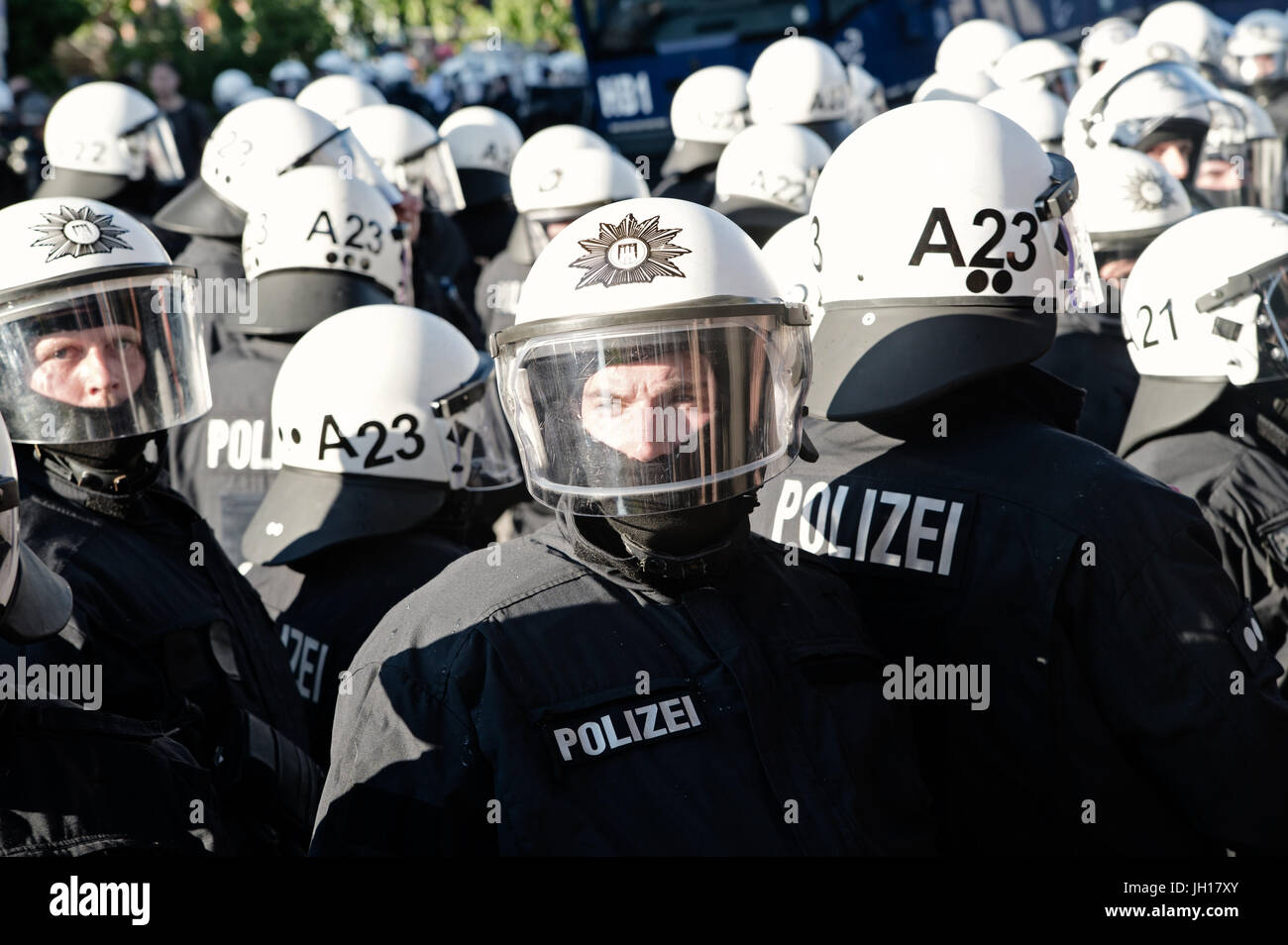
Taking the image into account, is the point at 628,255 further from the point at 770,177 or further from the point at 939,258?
the point at 770,177

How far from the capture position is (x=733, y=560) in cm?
Result: 230

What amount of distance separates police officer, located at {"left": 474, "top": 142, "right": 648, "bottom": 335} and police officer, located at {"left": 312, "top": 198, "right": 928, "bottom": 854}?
190 inches

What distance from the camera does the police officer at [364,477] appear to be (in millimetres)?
3525

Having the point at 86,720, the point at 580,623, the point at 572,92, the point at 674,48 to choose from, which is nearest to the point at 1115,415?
the point at 580,623

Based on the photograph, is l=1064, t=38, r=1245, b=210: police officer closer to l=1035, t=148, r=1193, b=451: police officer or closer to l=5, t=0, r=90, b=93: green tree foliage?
l=1035, t=148, r=1193, b=451: police officer

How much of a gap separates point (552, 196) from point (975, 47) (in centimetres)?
482

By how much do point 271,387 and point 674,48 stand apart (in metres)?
8.59

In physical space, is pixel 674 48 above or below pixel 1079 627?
above

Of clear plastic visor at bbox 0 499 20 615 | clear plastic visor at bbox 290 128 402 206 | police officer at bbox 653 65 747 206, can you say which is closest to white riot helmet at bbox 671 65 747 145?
police officer at bbox 653 65 747 206

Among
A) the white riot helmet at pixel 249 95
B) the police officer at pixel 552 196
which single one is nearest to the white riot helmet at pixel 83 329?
the police officer at pixel 552 196

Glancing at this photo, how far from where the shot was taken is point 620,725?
203 centimetres

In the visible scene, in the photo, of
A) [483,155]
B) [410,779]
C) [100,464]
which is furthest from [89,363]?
[483,155]

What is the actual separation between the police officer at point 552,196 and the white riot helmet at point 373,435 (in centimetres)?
316
